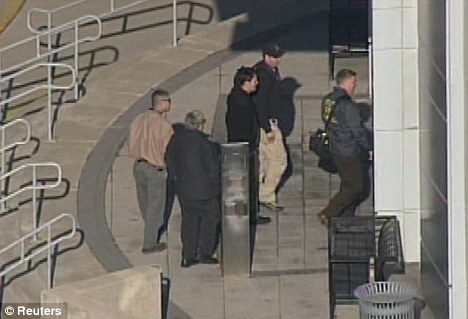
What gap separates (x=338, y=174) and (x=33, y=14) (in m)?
7.11

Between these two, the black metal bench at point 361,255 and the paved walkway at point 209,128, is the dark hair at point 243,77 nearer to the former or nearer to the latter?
the paved walkway at point 209,128

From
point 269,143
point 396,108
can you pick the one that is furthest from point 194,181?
point 396,108

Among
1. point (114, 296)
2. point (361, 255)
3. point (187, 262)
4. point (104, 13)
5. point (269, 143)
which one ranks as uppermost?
point (104, 13)

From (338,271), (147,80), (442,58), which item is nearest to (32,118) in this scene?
(147,80)

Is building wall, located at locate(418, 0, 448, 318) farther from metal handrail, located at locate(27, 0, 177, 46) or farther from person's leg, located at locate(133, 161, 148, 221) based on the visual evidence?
metal handrail, located at locate(27, 0, 177, 46)

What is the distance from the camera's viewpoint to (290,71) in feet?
69.5

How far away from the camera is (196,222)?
16656mm

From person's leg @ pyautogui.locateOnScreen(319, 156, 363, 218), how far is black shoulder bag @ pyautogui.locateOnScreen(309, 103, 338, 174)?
367 mm

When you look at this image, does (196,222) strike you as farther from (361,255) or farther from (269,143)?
(361,255)

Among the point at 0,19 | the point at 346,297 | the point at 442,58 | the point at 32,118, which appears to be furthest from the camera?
the point at 0,19

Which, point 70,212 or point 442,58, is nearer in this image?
point 442,58

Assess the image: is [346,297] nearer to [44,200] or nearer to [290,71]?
[44,200]

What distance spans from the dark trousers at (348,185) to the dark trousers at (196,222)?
4.35 feet

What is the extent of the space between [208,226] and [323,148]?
1.98 meters
